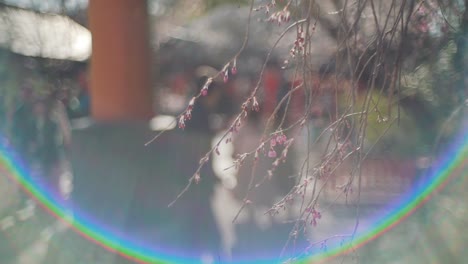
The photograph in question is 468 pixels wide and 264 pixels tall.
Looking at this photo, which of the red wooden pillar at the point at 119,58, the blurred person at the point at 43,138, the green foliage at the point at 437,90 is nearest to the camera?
the green foliage at the point at 437,90

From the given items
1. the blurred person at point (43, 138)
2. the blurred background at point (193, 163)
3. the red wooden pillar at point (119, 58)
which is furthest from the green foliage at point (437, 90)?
the blurred person at point (43, 138)

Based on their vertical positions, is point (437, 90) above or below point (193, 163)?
above

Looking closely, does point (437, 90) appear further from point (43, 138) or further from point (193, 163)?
point (43, 138)

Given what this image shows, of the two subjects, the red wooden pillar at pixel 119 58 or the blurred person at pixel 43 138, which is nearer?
the red wooden pillar at pixel 119 58

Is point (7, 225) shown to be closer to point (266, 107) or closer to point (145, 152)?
point (145, 152)

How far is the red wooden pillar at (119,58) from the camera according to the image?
231 inches

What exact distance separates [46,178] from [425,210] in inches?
183

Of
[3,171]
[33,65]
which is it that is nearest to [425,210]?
[3,171]

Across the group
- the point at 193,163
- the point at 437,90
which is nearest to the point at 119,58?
the point at 193,163

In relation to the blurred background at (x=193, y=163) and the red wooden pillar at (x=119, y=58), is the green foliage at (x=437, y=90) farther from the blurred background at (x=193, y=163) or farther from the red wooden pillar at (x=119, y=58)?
the red wooden pillar at (x=119, y=58)

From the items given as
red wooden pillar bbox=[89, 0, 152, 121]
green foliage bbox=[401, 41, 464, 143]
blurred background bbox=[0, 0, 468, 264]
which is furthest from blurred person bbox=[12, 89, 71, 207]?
green foliage bbox=[401, 41, 464, 143]

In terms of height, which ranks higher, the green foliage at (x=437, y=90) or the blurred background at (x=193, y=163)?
the green foliage at (x=437, y=90)

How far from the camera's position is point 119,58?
5.88 meters

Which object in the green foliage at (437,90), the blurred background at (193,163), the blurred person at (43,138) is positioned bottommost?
the blurred person at (43,138)
